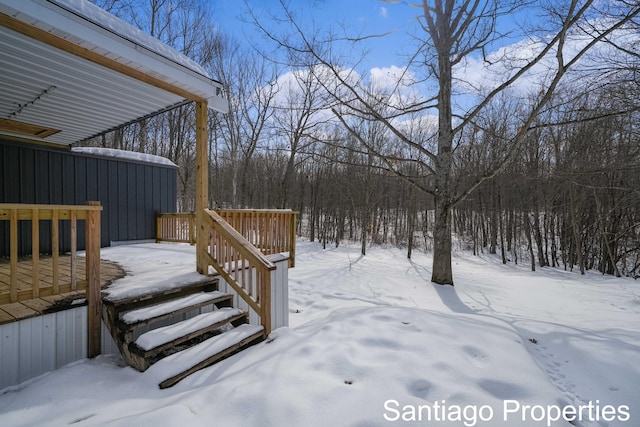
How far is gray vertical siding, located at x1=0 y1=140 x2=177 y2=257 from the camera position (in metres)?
5.01

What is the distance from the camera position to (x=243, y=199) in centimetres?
1310

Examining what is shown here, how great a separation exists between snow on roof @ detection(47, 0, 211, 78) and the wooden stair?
8.17 ft

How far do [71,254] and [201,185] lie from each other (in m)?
1.63

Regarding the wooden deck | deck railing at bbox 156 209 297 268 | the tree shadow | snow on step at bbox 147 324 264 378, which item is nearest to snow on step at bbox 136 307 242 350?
snow on step at bbox 147 324 264 378

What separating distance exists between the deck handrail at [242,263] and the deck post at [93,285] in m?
1.20

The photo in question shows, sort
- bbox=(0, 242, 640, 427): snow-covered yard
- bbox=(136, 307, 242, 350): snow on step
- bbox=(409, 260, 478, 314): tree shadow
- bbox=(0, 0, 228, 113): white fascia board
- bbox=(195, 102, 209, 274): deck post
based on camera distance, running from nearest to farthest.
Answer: bbox=(0, 242, 640, 427): snow-covered yard < bbox=(0, 0, 228, 113): white fascia board < bbox=(136, 307, 242, 350): snow on step < bbox=(195, 102, 209, 274): deck post < bbox=(409, 260, 478, 314): tree shadow

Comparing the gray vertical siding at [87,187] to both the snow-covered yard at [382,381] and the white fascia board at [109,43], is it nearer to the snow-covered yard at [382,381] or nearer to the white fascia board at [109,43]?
the snow-covered yard at [382,381]

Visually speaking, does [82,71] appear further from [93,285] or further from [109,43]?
[93,285]

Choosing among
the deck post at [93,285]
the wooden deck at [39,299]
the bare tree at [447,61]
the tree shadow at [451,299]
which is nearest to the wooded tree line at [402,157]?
the bare tree at [447,61]

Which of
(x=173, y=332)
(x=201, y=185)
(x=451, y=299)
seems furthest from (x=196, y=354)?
(x=451, y=299)

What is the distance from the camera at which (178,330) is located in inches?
102

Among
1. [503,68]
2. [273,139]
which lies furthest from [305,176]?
[503,68]

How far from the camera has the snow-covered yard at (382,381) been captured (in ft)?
5.64

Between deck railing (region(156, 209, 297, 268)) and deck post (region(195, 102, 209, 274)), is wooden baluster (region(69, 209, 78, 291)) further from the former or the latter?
deck railing (region(156, 209, 297, 268))
